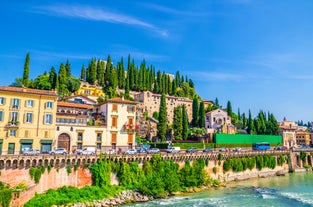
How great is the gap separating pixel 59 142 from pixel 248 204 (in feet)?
100

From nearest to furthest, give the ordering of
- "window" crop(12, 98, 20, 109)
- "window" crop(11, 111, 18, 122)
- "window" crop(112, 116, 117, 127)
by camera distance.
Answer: "window" crop(11, 111, 18, 122), "window" crop(12, 98, 20, 109), "window" crop(112, 116, 117, 127)

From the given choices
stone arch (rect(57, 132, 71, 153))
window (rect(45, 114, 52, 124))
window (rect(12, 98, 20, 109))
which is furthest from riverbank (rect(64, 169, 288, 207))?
window (rect(12, 98, 20, 109))

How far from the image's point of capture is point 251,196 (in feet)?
122

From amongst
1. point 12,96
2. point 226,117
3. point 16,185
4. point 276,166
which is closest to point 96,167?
point 16,185

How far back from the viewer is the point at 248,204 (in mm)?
32562

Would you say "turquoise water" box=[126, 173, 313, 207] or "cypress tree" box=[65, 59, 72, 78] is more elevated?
"cypress tree" box=[65, 59, 72, 78]

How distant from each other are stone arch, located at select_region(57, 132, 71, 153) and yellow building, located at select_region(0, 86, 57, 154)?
7.83 feet

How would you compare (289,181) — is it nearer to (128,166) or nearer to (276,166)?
(276,166)

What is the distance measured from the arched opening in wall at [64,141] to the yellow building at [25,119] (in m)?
2.40

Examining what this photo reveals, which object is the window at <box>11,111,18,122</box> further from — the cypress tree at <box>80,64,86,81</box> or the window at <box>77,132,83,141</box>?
the cypress tree at <box>80,64,86,81</box>

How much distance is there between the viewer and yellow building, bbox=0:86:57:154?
3806 cm

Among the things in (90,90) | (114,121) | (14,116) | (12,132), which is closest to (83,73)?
(90,90)

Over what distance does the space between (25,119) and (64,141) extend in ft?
25.5

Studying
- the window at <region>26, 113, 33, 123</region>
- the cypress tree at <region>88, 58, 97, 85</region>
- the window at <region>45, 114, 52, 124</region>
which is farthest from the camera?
the cypress tree at <region>88, 58, 97, 85</region>
